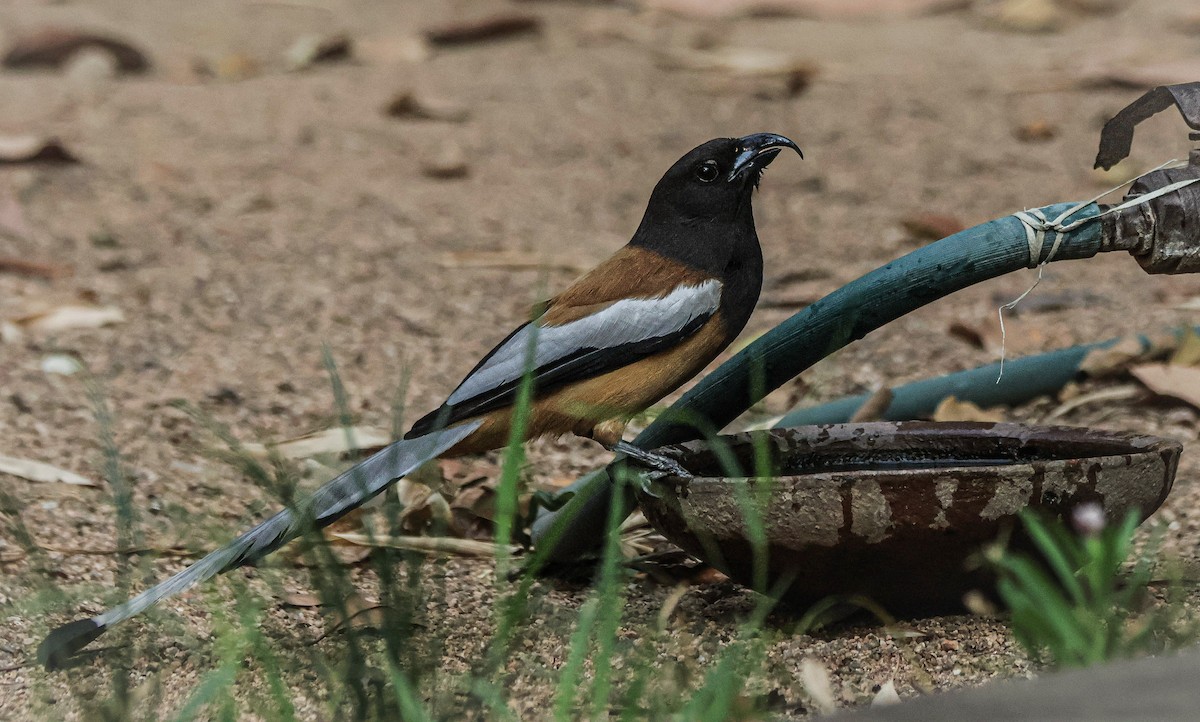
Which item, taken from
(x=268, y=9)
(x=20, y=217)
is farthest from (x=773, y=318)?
(x=268, y=9)

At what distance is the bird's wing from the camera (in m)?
2.76

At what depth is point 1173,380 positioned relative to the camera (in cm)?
365

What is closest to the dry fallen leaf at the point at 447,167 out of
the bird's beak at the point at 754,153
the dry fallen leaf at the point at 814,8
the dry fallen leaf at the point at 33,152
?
the dry fallen leaf at the point at 33,152

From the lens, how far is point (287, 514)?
2.51m

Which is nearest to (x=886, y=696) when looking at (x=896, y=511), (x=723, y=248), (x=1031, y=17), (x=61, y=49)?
(x=896, y=511)

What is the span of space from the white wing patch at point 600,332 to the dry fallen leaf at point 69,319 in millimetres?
2189

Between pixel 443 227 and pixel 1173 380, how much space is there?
2.90m

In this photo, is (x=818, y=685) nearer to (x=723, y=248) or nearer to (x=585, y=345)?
(x=585, y=345)

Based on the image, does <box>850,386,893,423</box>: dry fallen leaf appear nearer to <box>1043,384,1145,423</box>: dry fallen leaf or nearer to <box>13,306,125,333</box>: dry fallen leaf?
<box>1043,384,1145,423</box>: dry fallen leaf

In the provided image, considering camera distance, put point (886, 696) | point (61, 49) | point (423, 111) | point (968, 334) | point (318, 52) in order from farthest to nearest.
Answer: point (318, 52), point (61, 49), point (423, 111), point (968, 334), point (886, 696)

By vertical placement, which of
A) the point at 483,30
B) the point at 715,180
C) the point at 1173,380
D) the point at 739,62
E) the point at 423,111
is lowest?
the point at 423,111

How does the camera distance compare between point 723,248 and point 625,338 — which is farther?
point 723,248

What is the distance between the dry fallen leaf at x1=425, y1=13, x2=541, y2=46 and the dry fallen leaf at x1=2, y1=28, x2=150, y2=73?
1.59 metres

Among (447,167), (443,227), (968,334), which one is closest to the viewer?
(968,334)
